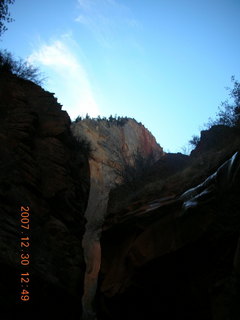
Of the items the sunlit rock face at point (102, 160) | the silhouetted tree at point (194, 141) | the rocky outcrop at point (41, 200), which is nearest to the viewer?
the rocky outcrop at point (41, 200)

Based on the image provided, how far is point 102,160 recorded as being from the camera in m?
35.4

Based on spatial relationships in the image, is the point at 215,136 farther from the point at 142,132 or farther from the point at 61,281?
the point at 142,132

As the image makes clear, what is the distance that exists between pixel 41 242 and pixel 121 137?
30266 millimetres

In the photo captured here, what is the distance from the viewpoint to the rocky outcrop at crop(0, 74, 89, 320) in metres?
8.67

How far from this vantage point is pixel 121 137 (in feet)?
130

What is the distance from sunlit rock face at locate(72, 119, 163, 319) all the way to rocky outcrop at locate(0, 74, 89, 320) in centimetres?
1115
